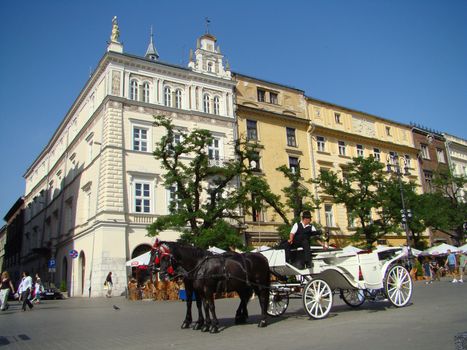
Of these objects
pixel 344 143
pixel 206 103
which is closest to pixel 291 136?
pixel 344 143

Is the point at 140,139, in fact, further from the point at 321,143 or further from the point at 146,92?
the point at 321,143

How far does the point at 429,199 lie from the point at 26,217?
4927 cm

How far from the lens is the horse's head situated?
965 cm

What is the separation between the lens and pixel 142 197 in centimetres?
3033

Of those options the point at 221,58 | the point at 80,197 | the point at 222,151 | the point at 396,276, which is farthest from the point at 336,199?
the point at 396,276

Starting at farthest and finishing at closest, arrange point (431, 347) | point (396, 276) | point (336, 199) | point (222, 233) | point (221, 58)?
point (221, 58) < point (336, 199) < point (222, 233) < point (396, 276) < point (431, 347)

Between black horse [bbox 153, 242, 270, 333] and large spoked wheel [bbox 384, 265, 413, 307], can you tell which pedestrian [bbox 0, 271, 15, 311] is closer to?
black horse [bbox 153, 242, 270, 333]

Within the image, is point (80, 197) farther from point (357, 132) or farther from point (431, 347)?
point (431, 347)

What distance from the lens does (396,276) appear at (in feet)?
37.0

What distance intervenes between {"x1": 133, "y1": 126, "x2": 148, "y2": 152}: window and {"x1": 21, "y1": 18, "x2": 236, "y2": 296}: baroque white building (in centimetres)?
7

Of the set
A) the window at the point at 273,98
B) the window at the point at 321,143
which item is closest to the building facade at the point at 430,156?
the window at the point at 321,143

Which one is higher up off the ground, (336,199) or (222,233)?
(336,199)

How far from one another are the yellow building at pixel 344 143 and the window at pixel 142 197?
15.5 m

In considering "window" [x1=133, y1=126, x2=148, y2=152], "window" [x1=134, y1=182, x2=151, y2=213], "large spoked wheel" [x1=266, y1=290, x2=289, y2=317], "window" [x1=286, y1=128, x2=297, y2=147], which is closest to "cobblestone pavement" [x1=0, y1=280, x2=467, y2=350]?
"large spoked wheel" [x1=266, y1=290, x2=289, y2=317]
